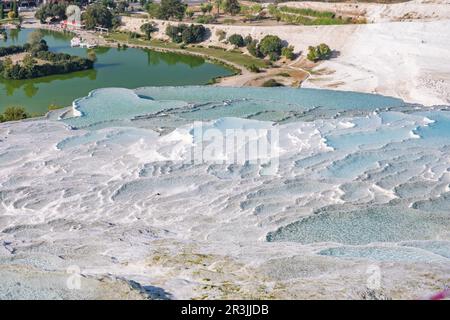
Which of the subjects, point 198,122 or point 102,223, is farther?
point 198,122

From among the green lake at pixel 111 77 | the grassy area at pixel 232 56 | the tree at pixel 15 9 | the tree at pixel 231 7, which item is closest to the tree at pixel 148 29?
the green lake at pixel 111 77

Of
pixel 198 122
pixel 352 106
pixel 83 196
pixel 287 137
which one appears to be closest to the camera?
pixel 83 196

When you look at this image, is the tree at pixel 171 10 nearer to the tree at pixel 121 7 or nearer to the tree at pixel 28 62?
the tree at pixel 121 7

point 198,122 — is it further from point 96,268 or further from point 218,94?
point 96,268

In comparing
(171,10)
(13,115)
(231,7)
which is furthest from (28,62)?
(231,7)

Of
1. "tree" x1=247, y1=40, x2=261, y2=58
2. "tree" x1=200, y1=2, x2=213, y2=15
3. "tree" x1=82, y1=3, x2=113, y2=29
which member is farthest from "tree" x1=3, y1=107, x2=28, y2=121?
"tree" x1=200, y1=2, x2=213, y2=15

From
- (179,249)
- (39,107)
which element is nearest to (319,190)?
(179,249)
